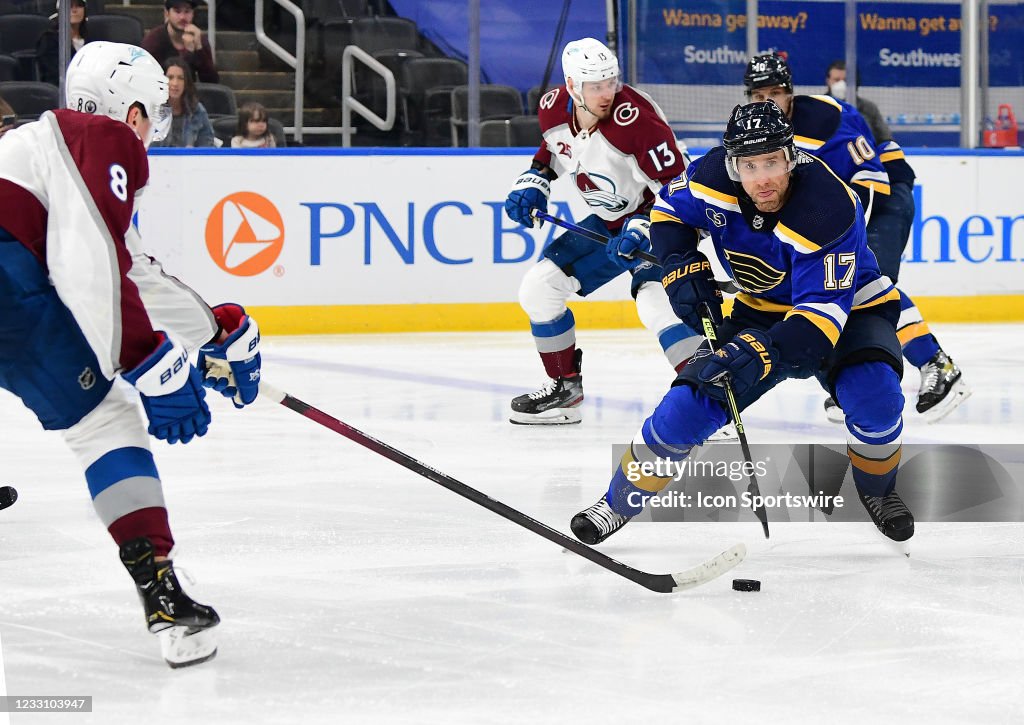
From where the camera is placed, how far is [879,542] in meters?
2.81

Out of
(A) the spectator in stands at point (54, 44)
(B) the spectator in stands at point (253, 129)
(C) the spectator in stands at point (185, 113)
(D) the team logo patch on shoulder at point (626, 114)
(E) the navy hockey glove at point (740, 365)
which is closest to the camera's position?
(E) the navy hockey glove at point (740, 365)

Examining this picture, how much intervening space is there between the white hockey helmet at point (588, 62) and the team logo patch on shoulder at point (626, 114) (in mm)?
109

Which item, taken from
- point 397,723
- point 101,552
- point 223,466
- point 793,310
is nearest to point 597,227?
point 223,466

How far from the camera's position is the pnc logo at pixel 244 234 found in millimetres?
6422

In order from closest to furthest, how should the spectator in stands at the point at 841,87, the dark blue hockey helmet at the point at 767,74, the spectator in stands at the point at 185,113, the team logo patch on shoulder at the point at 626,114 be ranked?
the dark blue hockey helmet at the point at 767,74 < the team logo patch on shoulder at the point at 626,114 < the spectator in stands at the point at 185,113 < the spectator in stands at the point at 841,87

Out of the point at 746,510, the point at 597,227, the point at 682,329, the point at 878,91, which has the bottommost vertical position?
the point at 746,510

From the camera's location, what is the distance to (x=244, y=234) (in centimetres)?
646

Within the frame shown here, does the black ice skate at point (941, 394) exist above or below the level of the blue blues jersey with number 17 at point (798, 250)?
below

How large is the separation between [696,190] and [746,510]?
27.8 inches

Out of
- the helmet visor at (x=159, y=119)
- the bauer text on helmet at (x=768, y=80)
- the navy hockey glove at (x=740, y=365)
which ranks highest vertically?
the bauer text on helmet at (x=768, y=80)

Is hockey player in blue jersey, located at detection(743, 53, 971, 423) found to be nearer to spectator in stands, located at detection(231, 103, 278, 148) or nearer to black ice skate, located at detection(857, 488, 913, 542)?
black ice skate, located at detection(857, 488, 913, 542)

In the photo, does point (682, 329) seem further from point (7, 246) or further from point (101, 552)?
point (7, 246)

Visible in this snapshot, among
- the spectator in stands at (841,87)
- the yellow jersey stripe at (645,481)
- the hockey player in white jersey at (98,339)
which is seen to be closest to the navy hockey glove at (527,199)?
the yellow jersey stripe at (645,481)

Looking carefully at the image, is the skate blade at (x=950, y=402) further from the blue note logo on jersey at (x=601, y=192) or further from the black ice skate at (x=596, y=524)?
the black ice skate at (x=596, y=524)
